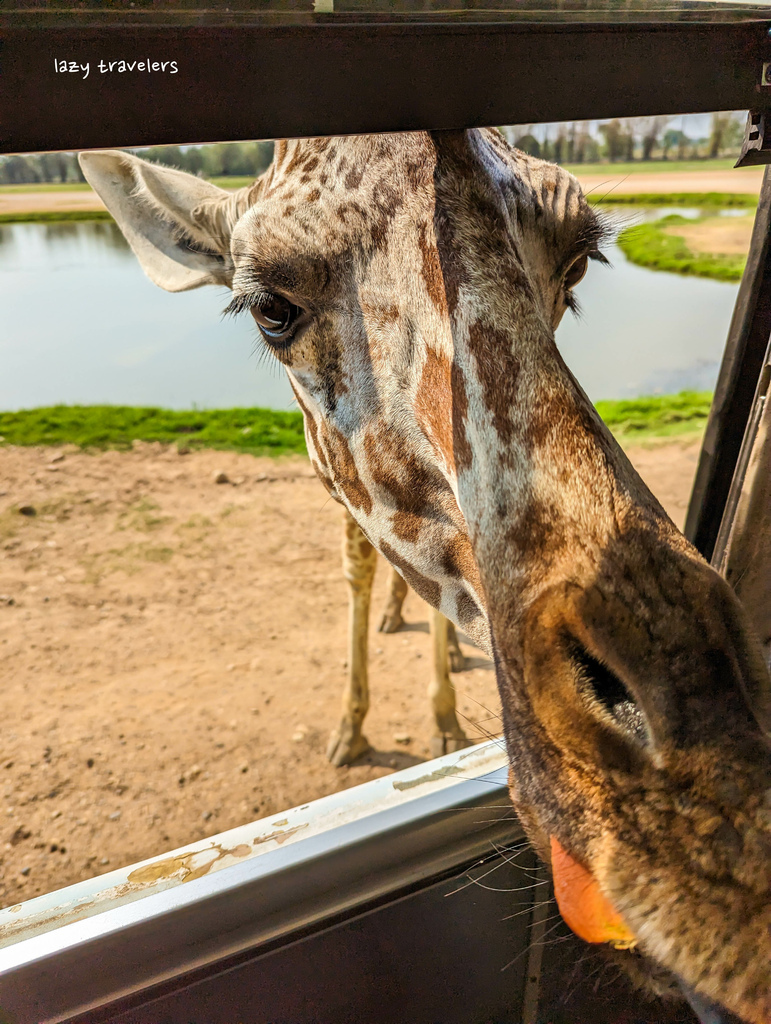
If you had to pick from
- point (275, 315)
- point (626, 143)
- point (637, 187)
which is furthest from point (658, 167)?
point (275, 315)

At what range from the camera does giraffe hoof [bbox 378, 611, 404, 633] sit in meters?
4.43

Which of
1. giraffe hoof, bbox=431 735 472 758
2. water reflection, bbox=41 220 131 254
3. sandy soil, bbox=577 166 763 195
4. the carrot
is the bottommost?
giraffe hoof, bbox=431 735 472 758

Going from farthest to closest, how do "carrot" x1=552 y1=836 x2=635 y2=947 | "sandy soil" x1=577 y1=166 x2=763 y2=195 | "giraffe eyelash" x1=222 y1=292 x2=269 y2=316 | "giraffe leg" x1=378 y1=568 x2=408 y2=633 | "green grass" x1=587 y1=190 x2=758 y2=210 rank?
1. "green grass" x1=587 y1=190 x2=758 y2=210
2. "sandy soil" x1=577 y1=166 x2=763 y2=195
3. "giraffe leg" x1=378 y1=568 x2=408 y2=633
4. "giraffe eyelash" x1=222 y1=292 x2=269 y2=316
5. "carrot" x1=552 y1=836 x2=635 y2=947

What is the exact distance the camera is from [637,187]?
8258 mm

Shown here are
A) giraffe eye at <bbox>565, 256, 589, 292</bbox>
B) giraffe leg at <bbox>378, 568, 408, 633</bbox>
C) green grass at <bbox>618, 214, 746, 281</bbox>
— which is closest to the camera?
giraffe eye at <bbox>565, 256, 589, 292</bbox>

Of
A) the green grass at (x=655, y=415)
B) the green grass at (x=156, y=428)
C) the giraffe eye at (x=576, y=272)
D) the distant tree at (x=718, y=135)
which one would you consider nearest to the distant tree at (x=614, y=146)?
the distant tree at (x=718, y=135)

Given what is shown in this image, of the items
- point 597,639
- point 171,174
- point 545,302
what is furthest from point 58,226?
point 597,639

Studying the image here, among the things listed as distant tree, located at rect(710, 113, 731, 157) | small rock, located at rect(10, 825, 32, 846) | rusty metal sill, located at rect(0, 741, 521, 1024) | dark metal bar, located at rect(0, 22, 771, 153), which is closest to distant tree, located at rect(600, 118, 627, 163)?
distant tree, located at rect(710, 113, 731, 157)

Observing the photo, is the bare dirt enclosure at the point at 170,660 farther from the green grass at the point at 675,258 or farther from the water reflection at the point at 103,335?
the green grass at the point at 675,258

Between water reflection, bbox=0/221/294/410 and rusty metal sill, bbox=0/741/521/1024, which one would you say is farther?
water reflection, bbox=0/221/294/410

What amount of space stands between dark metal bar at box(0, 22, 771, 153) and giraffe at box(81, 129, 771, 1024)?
363 mm

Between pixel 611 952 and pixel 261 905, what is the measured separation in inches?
29.8

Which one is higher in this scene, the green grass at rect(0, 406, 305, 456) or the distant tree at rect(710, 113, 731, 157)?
the distant tree at rect(710, 113, 731, 157)

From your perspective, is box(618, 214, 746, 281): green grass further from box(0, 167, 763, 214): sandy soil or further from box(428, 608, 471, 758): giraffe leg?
box(428, 608, 471, 758): giraffe leg
